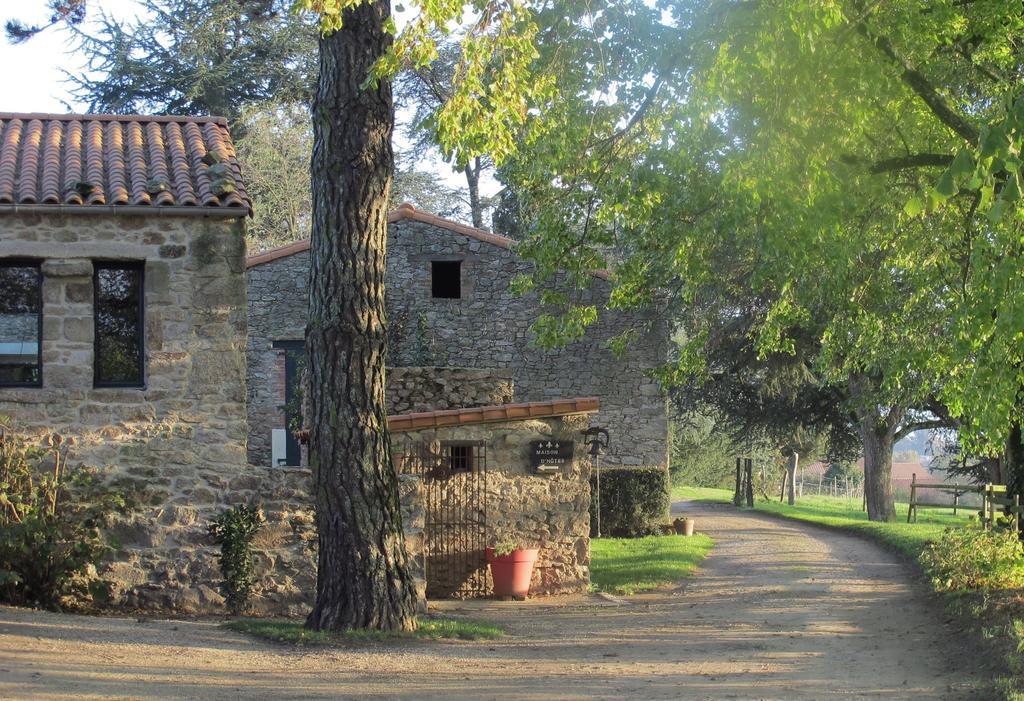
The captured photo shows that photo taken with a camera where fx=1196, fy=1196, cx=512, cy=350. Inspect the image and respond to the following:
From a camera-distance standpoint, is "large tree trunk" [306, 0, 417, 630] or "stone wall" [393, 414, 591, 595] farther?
"stone wall" [393, 414, 591, 595]

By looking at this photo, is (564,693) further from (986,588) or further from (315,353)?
(986,588)

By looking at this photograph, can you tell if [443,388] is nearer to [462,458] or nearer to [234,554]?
[462,458]

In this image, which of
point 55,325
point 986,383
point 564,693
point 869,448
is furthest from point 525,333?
point 564,693

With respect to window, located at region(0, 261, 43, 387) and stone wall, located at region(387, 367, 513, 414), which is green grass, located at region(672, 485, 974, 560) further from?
window, located at region(0, 261, 43, 387)

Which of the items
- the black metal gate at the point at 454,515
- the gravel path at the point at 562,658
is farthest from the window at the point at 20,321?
the black metal gate at the point at 454,515

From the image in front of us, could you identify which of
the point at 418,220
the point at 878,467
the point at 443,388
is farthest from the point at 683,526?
the point at 443,388

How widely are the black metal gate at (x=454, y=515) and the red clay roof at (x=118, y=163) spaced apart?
421cm

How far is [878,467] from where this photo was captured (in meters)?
29.8

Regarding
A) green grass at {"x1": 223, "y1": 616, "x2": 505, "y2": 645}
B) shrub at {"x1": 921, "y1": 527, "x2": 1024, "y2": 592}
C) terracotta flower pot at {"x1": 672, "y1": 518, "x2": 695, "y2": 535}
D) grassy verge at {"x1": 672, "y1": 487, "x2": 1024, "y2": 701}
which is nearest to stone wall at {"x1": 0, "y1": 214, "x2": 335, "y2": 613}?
green grass at {"x1": 223, "y1": 616, "x2": 505, "y2": 645}

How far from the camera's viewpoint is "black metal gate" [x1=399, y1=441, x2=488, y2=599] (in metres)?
15.4

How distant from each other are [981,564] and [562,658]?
20.4ft

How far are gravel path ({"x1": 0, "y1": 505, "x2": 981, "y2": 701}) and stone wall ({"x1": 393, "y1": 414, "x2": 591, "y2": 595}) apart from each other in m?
1.10

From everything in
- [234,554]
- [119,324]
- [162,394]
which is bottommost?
[234,554]

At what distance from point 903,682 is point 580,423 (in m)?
7.14
